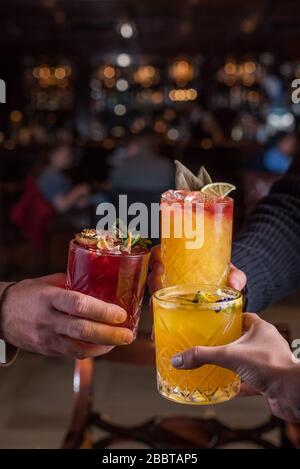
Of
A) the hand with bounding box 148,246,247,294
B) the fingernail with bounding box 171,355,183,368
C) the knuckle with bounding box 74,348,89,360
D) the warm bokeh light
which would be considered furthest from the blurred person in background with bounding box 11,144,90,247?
the warm bokeh light

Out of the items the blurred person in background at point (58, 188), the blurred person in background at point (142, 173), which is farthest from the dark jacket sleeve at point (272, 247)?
the blurred person in background at point (58, 188)

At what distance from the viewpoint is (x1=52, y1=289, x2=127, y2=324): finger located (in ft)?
3.62

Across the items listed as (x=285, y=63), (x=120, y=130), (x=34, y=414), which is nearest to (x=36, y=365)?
(x=34, y=414)

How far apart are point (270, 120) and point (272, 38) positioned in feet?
4.30

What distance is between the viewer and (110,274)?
44.9 inches

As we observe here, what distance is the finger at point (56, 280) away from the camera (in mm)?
1220

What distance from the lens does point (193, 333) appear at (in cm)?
103

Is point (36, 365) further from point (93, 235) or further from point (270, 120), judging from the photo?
point (270, 120)

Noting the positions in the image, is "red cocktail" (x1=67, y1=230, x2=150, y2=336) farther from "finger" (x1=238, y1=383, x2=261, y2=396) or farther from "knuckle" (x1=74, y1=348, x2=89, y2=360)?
"finger" (x1=238, y1=383, x2=261, y2=396)

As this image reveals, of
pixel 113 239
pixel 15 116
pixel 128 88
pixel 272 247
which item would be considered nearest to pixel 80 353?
pixel 113 239

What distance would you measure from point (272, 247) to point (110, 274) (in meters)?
0.62

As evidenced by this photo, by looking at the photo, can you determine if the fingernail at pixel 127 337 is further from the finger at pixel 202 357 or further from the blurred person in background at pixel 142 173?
the blurred person in background at pixel 142 173

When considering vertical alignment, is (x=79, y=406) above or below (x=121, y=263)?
below

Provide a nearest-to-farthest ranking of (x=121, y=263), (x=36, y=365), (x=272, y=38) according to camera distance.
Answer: (x=121, y=263), (x=36, y=365), (x=272, y=38)
